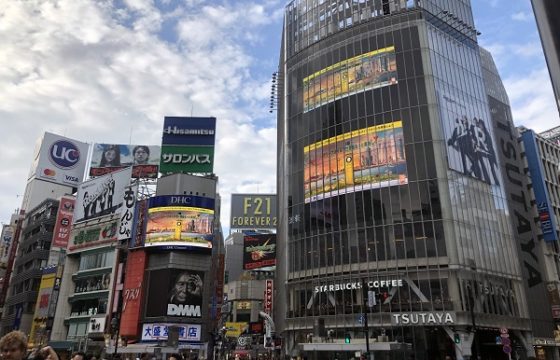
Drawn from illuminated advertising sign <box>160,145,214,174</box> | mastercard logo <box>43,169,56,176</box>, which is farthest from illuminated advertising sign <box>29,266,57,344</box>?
mastercard logo <box>43,169,56,176</box>

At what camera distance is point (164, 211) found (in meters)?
63.8

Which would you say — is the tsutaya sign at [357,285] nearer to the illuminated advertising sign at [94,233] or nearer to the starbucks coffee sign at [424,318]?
the starbucks coffee sign at [424,318]

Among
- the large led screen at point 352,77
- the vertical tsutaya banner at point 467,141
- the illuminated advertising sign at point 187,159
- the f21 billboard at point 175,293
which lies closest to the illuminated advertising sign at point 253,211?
the illuminated advertising sign at point 187,159

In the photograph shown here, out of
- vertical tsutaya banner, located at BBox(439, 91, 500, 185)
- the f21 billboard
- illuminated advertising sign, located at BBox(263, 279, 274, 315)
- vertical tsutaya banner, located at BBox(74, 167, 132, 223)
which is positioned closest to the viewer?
vertical tsutaya banner, located at BBox(439, 91, 500, 185)

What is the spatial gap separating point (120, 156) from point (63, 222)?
605 inches

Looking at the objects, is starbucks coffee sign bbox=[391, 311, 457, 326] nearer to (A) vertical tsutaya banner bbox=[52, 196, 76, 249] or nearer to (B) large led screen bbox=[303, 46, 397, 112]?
(B) large led screen bbox=[303, 46, 397, 112]

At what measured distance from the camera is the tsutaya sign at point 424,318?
4356cm

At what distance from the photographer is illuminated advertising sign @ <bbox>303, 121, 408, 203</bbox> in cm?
5169

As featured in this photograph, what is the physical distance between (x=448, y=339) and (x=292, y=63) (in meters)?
40.6

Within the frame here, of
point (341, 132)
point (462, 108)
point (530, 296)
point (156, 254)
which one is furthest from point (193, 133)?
point (530, 296)

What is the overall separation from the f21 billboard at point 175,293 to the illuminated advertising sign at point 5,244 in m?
56.8

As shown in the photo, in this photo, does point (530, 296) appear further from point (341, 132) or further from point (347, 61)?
point (347, 61)

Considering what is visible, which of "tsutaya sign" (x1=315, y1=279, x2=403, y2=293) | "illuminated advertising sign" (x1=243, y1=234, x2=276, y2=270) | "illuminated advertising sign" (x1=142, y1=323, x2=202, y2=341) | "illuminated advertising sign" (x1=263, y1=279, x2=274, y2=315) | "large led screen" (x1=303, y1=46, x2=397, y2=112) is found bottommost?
"illuminated advertising sign" (x1=142, y1=323, x2=202, y2=341)

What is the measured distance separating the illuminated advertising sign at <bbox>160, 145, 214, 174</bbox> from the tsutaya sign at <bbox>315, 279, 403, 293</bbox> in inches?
1112
